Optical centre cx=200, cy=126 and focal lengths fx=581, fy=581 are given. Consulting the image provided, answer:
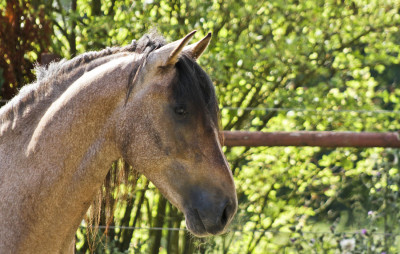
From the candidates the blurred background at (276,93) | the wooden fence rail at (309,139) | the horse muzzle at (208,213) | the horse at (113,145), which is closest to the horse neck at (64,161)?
the horse at (113,145)

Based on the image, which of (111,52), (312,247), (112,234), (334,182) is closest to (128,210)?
(112,234)

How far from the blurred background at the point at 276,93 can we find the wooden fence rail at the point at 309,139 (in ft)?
3.00

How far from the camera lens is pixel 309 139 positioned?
3535 millimetres

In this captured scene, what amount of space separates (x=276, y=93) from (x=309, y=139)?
1.26 meters

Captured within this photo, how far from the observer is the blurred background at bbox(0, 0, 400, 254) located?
15.1 ft

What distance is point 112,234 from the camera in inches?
180

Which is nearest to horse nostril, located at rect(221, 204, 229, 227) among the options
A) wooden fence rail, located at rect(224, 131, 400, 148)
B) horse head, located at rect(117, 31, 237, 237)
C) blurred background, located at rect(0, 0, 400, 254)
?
horse head, located at rect(117, 31, 237, 237)

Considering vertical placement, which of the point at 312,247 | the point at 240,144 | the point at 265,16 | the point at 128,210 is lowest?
the point at 312,247

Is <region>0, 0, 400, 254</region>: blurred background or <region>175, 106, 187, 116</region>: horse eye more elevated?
<region>175, 106, 187, 116</region>: horse eye

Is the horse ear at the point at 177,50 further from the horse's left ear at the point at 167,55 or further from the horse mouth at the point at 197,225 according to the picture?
the horse mouth at the point at 197,225

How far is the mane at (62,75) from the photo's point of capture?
197 cm

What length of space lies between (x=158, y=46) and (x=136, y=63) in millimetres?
127

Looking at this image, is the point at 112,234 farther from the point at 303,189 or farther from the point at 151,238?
the point at 303,189

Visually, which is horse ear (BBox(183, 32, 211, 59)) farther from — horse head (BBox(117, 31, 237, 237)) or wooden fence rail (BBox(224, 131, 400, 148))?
wooden fence rail (BBox(224, 131, 400, 148))
